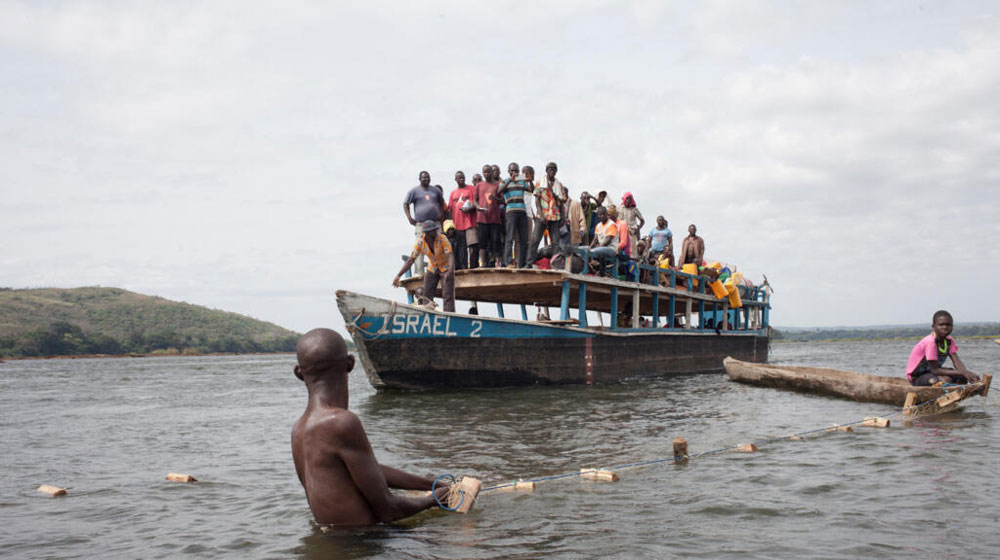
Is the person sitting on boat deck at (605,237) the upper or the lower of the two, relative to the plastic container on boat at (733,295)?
upper

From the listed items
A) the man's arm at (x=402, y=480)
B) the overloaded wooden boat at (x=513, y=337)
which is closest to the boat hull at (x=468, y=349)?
the overloaded wooden boat at (x=513, y=337)

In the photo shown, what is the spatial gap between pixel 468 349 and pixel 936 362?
771 cm

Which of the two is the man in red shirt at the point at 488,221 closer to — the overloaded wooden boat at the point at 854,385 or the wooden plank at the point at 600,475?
the overloaded wooden boat at the point at 854,385

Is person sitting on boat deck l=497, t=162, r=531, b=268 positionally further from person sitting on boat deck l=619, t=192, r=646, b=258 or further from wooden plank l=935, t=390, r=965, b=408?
wooden plank l=935, t=390, r=965, b=408

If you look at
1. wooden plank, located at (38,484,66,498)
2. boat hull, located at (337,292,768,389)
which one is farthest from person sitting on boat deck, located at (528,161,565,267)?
wooden plank, located at (38,484,66,498)

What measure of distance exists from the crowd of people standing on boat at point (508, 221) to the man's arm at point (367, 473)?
340 inches

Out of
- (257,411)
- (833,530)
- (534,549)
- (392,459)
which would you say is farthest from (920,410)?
(257,411)

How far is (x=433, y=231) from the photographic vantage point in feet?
41.5

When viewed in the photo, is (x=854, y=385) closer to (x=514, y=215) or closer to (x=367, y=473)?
(x=514, y=215)

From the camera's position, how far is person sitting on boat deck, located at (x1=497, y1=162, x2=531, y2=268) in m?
13.7

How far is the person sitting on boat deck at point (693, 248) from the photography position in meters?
20.5

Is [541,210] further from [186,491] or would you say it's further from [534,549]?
[534,549]

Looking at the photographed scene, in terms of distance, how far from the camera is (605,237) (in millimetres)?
15555

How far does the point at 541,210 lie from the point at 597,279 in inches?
82.1
